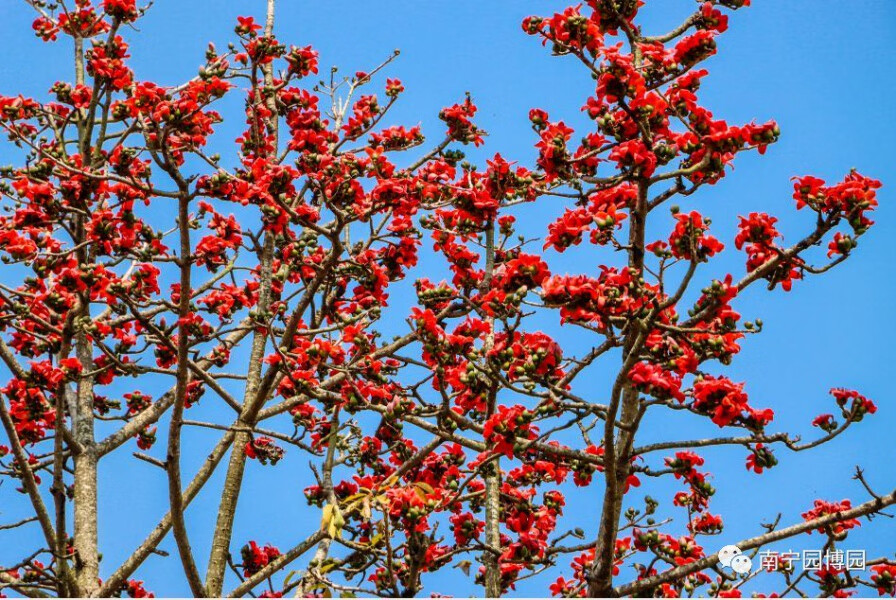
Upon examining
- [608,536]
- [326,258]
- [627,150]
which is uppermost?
[326,258]

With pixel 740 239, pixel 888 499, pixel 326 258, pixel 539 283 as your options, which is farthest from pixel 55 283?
pixel 888 499

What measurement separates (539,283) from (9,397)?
17.8 ft

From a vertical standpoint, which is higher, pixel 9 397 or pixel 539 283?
pixel 9 397

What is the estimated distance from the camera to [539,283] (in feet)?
20.7

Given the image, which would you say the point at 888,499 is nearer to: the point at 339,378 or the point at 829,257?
the point at 829,257

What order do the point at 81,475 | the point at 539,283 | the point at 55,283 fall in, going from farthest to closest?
the point at 81,475
the point at 55,283
the point at 539,283

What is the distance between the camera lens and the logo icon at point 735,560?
5.79 meters

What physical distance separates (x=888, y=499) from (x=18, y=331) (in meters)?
7.25

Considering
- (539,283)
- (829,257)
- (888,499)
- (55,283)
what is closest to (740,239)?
(829,257)

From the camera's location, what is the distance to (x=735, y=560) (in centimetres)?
640

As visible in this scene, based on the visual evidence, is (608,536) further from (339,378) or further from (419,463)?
(339,378)

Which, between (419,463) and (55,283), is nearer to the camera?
(419,463)

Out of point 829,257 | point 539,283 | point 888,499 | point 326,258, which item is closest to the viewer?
point 888,499

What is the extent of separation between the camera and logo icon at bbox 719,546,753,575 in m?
5.79
